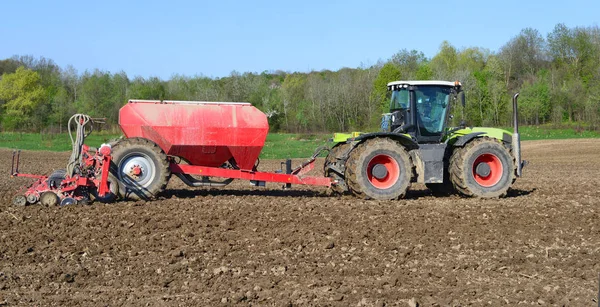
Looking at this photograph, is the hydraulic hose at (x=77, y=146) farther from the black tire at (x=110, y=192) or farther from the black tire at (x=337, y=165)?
the black tire at (x=337, y=165)

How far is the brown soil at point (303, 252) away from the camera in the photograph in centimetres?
605

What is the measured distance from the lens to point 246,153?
1225 cm

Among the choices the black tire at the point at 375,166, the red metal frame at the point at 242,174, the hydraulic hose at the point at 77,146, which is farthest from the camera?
the black tire at the point at 375,166

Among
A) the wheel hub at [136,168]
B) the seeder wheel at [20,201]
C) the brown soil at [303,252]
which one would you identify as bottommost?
the brown soil at [303,252]

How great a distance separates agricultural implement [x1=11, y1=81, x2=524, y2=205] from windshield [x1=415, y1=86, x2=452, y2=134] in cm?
2

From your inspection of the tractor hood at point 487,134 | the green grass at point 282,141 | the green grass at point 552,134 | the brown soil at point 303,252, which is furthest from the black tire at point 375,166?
the green grass at point 552,134

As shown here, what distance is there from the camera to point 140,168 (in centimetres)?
1144

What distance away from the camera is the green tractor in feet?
39.2

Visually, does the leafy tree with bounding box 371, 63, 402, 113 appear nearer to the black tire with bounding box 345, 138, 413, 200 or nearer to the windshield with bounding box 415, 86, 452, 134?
the windshield with bounding box 415, 86, 452, 134

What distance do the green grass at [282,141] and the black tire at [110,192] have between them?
18.3 meters

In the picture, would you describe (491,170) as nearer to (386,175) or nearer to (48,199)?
(386,175)

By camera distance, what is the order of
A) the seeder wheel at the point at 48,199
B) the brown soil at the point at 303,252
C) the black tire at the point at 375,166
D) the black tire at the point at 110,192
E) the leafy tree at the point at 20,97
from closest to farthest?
the brown soil at the point at 303,252 < the seeder wheel at the point at 48,199 < the black tire at the point at 110,192 < the black tire at the point at 375,166 < the leafy tree at the point at 20,97

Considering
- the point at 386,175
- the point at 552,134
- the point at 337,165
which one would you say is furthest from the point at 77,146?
the point at 552,134

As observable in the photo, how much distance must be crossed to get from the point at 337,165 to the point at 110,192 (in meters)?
4.26
